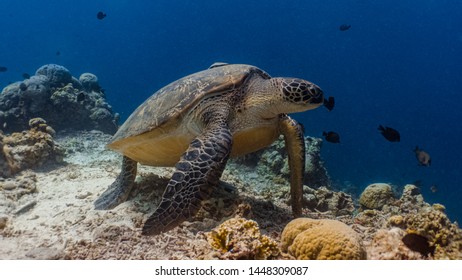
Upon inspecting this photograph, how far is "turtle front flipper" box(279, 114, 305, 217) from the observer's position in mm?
4586

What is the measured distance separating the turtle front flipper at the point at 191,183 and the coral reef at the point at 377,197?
174 inches

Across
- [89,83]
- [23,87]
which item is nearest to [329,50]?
[89,83]

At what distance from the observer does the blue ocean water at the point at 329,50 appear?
10388 centimetres

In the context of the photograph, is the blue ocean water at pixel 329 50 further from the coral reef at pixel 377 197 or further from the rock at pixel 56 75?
the coral reef at pixel 377 197

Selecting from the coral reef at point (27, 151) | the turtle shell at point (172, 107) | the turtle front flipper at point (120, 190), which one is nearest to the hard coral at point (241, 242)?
the turtle shell at point (172, 107)

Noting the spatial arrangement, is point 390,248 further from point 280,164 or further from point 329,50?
point 329,50

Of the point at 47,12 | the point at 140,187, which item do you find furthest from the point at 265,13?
the point at 140,187

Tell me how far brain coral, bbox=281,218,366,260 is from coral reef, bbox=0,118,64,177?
653 centimetres

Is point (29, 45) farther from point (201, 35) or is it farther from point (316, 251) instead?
point (316, 251)

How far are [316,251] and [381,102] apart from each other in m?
125

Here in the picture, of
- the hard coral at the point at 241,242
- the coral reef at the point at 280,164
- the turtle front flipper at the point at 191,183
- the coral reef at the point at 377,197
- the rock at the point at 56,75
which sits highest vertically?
the rock at the point at 56,75

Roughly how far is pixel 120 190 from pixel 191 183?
216 centimetres

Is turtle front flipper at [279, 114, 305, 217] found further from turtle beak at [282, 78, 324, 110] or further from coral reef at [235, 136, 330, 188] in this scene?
coral reef at [235, 136, 330, 188]

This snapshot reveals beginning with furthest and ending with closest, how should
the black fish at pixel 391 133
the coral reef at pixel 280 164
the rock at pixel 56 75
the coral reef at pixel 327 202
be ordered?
1. the rock at pixel 56 75
2. the coral reef at pixel 280 164
3. the black fish at pixel 391 133
4. the coral reef at pixel 327 202
